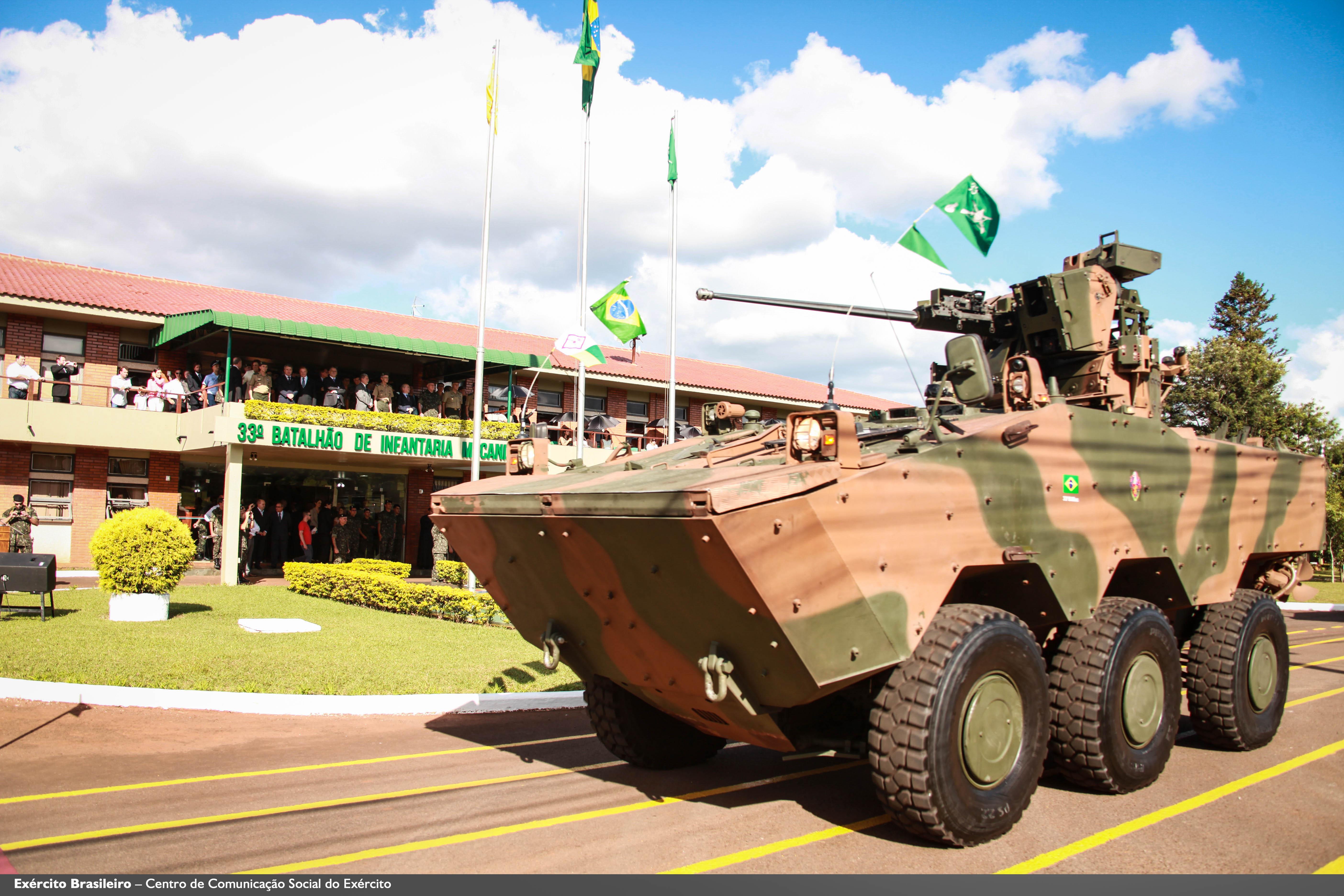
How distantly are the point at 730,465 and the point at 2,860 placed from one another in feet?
12.4

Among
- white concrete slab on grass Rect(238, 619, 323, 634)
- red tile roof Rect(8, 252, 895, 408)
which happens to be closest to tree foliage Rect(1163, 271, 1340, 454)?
red tile roof Rect(8, 252, 895, 408)

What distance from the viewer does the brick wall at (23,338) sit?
66.7 feet

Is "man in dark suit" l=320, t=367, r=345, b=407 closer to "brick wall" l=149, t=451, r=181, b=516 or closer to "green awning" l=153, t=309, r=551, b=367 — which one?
"green awning" l=153, t=309, r=551, b=367

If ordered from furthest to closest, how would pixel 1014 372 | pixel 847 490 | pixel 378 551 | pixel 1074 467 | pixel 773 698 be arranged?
pixel 378 551 → pixel 1014 372 → pixel 1074 467 → pixel 773 698 → pixel 847 490

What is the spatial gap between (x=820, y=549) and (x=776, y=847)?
1.60 meters

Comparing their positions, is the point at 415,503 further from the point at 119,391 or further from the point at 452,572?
the point at 452,572

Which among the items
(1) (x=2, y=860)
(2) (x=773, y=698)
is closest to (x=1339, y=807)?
(2) (x=773, y=698)

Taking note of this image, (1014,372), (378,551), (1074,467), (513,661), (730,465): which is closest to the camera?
(730,465)

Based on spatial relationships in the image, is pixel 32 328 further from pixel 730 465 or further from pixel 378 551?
pixel 730 465

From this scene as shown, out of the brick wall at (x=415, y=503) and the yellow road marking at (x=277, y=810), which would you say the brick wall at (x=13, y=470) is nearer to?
the brick wall at (x=415, y=503)

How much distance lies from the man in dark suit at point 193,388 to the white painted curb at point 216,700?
43.4ft

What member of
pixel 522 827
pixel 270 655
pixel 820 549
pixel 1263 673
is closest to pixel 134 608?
pixel 270 655

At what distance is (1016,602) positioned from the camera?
5.50 meters

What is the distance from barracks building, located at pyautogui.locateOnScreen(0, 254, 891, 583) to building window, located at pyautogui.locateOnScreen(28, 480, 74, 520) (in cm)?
3
